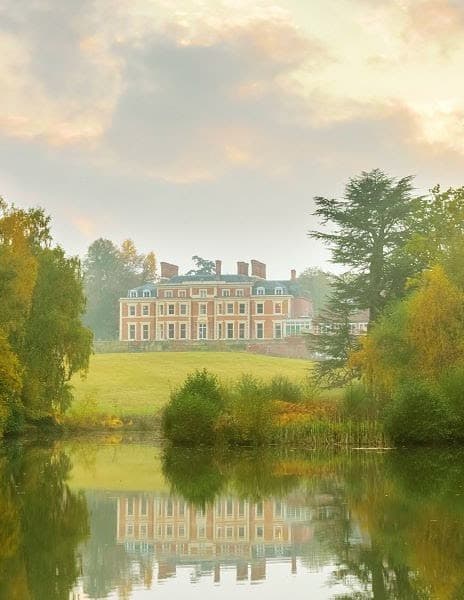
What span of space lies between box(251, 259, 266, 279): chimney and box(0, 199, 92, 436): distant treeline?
78.1 m

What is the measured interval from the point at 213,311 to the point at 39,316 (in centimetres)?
7462

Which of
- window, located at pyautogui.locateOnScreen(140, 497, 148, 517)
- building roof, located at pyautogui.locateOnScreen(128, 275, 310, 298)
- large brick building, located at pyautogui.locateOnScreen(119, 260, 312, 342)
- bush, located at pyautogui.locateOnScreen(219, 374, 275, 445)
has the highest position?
building roof, located at pyautogui.locateOnScreen(128, 275, 310, 298)

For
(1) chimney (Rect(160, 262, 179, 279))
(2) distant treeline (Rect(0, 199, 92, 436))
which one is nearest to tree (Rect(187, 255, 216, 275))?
(1) chimney (Rect(160, 262, 179, 279))

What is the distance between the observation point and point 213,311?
118 metres

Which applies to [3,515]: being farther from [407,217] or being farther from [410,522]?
[407,217]

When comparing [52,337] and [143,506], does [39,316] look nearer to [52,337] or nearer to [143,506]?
[52,337]

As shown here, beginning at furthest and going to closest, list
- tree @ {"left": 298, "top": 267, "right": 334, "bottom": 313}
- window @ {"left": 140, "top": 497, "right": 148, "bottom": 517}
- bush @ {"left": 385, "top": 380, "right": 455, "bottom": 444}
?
1. tree @ {"left": 298, "top": 267, "right": 334, "bottom": 313}
2. bush @ {"left": 385, "top": 380, "right": 455, "bottom": 444}
3. window @ {"left": 140, "top": 497, "right": 148, "bottom": 517}

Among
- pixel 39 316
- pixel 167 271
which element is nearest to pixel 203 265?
pixel 167 271

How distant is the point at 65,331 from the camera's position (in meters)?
43.1

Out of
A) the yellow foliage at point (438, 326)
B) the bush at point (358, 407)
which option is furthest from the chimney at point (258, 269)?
the bush at point (358, 407)

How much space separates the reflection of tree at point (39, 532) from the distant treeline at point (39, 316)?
12064 millimetres

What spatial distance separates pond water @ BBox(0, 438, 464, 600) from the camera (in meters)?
12.0

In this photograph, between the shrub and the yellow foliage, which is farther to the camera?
the yellow foliage

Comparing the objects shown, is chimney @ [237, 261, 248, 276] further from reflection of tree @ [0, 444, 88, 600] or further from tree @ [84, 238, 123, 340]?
reflection of tree @ [0, 444, 88, 600]
